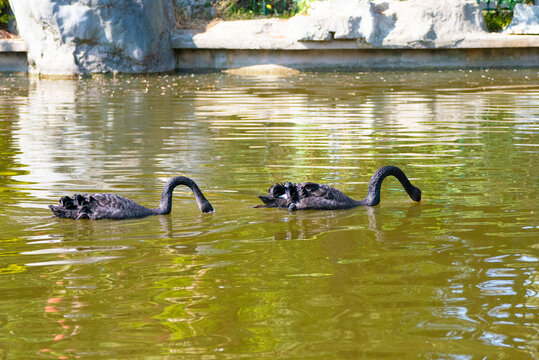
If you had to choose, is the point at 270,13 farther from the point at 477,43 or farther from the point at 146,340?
the point at 146,340

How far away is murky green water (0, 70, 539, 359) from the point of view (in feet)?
14.4

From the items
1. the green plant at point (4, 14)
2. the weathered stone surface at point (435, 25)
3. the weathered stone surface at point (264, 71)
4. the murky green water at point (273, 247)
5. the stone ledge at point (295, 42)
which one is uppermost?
the green plant at point (4, 14)

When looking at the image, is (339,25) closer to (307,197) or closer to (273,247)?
(307,197)

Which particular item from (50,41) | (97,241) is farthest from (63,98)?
(97,241)

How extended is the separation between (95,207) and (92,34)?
1783 centimetres

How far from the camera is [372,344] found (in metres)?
4.27

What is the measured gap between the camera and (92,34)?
2408 cm

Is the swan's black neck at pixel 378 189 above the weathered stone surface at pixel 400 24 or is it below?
below

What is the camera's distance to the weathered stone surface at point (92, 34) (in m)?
23.9

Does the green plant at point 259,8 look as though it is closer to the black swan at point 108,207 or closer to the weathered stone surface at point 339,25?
the weathered stone surface at point 339,25

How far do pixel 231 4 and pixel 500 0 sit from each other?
8453 millimetres

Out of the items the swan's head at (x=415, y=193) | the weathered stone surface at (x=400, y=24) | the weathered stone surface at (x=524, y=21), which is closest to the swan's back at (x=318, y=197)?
the swan's head at (x=415, y=193)

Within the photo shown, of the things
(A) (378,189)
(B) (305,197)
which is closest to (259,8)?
(A) (378,189)

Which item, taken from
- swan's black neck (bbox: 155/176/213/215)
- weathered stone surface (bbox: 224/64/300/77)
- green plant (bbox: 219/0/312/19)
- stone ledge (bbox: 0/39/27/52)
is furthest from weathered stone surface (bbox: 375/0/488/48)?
swan's black neck (bbox: 155/176/213/215)
